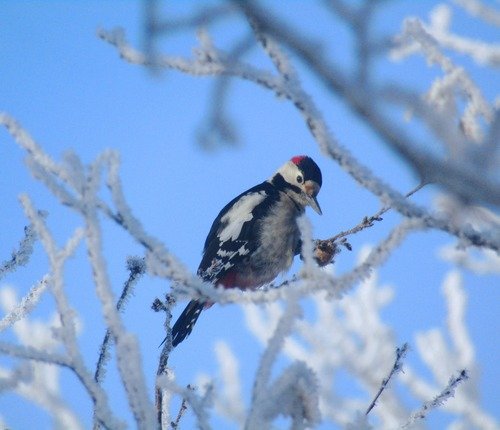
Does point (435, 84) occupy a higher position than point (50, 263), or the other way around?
point (435, 84)

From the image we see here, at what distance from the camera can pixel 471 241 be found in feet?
4.38

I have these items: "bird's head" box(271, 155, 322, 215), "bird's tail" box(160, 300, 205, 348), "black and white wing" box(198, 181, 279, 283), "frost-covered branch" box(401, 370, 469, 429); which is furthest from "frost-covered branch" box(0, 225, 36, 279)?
"bird's head" box(271, 155, 322, 215)

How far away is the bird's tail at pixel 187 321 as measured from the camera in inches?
153

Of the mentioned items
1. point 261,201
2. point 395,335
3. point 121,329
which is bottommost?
point 121,329

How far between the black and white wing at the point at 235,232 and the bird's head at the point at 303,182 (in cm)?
18

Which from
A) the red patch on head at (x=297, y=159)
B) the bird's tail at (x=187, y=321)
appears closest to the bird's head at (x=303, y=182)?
the red patch on head at (x=297, y=159)

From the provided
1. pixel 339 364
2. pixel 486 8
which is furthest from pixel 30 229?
pixel 339 364

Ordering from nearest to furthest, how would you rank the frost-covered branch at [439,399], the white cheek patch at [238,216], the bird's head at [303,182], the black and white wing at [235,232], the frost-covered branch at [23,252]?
the frost-covered branch at [439,399] < the frost-covered branch at [23,252] < the black and white wing at [235,232] < the white cheek patch at [238,216] < the bird's head at [303,182]

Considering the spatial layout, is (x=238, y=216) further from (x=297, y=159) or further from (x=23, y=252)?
(x=23, y=252)

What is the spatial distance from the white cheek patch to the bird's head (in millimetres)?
296

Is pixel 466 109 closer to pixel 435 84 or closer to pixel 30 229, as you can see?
pixel 435 84

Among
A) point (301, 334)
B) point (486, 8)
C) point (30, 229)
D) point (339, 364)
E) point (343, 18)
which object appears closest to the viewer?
point (343, 18)

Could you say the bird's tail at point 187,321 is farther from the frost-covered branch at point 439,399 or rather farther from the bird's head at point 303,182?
the frost-covered branch at point 439,399

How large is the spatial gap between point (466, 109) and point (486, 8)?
2746mm
